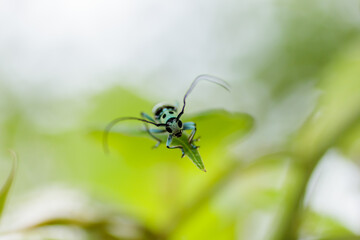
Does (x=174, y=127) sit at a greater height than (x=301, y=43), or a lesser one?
lesser

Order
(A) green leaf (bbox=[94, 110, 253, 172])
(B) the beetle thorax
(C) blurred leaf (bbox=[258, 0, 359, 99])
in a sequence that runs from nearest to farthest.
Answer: (B) the beetle thorax, (A) green leaf (bbox=[94, 110, 253, 172]), (C) blurred leaf (bbox=[258, 0, 359, 99])

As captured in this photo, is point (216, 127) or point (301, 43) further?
point (301, 43)

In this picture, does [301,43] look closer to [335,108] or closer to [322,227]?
[335,108]

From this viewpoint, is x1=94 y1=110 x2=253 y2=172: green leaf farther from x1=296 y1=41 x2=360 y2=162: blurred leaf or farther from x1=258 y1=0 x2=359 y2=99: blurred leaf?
x1=258 y1=0 x2=359 y2=99: blurred leaf

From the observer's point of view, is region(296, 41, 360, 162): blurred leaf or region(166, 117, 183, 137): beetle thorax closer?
region(166, 117, 183, 137): beetle thorax

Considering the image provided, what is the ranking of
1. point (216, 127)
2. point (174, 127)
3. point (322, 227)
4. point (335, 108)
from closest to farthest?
point (174, 127)
point (216, 127)
point (322, 227)
point (335, 108)

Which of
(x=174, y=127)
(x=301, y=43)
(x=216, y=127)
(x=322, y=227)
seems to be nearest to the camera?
(x=174, y=127)

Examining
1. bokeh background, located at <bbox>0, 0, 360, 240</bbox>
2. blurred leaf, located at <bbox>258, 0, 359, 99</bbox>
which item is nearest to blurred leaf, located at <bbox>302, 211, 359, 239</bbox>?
bokeh background, located at <bbox>0, 0, 360, 240</bbox>

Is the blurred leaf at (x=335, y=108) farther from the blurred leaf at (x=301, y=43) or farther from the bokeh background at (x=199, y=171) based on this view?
the blurred leaf at (x=301, y=43)

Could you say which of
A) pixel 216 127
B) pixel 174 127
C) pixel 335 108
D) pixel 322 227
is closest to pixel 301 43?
pixel 335 108

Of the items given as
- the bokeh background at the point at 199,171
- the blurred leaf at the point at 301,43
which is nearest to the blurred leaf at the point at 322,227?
the bokeh background at the point at 199,171

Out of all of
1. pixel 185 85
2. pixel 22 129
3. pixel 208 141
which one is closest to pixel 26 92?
pixel 22 129
